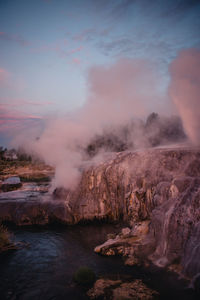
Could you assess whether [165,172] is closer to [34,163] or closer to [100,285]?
[100,285]

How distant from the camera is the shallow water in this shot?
33.0ft

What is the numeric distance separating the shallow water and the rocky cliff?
3.46 ft

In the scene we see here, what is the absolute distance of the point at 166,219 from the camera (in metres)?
12.3

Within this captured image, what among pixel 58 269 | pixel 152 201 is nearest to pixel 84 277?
pixel 58 269

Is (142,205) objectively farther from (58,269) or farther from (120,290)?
(120,290)

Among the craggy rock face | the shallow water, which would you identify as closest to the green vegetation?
the shallow water

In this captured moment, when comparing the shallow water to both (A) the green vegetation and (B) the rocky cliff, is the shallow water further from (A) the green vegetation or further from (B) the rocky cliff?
(B) the rocky cliff

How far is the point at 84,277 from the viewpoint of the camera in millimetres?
10773

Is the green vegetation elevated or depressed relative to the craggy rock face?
depressed

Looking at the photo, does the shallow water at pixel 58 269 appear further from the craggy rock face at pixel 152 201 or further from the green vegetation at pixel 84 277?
the craggy rock face at pixel 152 201

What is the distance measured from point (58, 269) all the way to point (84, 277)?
2.49 meters

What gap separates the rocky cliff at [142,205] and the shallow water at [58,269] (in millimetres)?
1054

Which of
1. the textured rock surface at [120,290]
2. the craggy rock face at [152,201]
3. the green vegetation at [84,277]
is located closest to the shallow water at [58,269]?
the green vegetation at [84,277]

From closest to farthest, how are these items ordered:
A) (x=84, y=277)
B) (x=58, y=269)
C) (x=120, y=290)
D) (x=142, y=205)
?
(x=120, y=290) < (x=84, y=277) < (x=58, y=269) < (x=142, y=205)
